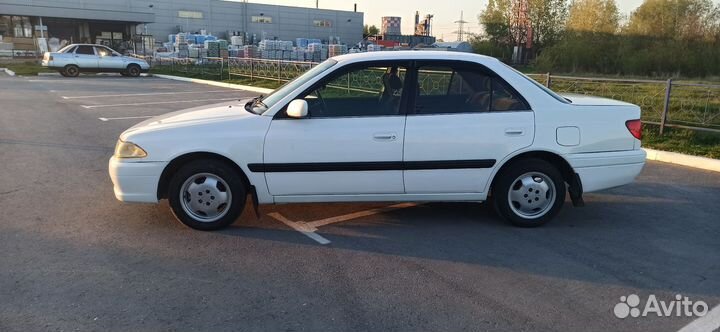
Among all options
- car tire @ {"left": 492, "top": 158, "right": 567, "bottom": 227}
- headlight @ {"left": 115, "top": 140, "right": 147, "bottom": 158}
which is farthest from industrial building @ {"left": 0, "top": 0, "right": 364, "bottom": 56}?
car tire @ {"left": 492, "top": 158, "right": 567, "bottom": 227}

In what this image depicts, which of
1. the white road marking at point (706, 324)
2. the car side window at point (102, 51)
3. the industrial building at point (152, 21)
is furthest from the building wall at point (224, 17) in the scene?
the white road marking at point (706, 324)

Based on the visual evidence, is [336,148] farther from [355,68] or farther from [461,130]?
[461,130]

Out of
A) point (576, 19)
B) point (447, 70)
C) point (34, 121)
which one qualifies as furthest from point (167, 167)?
point (576, 19)

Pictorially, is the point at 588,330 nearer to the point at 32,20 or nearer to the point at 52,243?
the point at 52,243

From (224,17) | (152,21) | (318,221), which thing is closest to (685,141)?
(318,221)

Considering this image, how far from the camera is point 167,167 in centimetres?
474

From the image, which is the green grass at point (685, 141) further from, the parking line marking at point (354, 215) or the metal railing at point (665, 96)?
the parking line marking at point (354, 215)

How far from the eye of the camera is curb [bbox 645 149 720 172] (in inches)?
302

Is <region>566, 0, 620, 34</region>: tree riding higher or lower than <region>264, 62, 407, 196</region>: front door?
higher

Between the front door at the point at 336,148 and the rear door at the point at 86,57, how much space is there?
979 inches

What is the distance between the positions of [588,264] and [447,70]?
6.90ft

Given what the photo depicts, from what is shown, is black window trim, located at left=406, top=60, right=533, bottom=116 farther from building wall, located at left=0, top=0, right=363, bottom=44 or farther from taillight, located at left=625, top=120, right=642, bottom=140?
building wall, located at left=0, top=0, right=363, bottom=44

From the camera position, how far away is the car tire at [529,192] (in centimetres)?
494

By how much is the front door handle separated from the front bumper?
1849 mm
